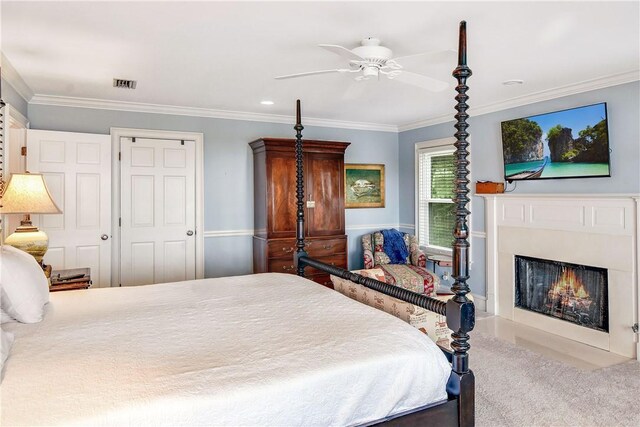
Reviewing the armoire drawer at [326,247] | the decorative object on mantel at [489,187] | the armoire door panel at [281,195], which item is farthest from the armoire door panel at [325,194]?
the decorative object on mantel at [489,187]

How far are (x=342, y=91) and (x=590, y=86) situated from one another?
230 centimetres

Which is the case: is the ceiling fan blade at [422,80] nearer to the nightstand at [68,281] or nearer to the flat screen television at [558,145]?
the flat screen television at [558,145]

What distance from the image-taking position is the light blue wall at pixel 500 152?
356cm

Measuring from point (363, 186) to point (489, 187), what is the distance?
6.09ft

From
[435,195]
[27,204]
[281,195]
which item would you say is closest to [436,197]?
[435,195]

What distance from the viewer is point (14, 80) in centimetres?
352

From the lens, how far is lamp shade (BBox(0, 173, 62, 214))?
300 centimetres

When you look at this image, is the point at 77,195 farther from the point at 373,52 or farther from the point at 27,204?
the point at 373,52

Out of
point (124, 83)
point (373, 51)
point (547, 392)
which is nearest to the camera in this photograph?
point (373, 51)

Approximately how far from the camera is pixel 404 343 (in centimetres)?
174

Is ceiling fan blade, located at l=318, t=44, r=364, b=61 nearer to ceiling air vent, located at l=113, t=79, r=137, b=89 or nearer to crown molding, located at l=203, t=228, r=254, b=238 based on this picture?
ceiling air vent, located at l=113, t=79, r=137, b=89

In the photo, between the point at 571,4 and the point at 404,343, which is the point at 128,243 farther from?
the point at 571,4

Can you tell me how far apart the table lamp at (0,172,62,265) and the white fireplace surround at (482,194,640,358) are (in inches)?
173

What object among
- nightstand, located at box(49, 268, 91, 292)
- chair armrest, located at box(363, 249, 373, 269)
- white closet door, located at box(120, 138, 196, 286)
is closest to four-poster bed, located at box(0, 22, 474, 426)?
nightstand, located at box(49, 268, 91, 292)
